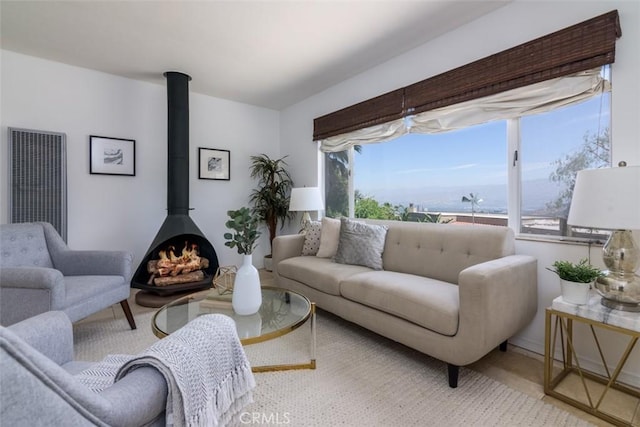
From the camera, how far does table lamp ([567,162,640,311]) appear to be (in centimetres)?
131

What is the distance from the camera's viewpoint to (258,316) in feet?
5.62

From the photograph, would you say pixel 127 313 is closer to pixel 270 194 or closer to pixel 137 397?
pixel 137 397

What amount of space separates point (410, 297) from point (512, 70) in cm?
178

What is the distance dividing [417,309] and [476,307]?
330 millimetres

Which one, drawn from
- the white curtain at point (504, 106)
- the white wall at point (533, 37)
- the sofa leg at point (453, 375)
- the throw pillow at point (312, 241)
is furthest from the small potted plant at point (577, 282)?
the throw pillow at point (312, 241)

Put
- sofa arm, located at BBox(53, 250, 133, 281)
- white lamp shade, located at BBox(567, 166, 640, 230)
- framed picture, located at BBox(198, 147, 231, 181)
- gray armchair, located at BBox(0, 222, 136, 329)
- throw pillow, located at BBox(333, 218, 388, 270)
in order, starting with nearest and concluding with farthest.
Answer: white lamp shade, located at BBox(567, 166, 640, 230)
gray armchair, located at BBox(0, 222, 136, 329)
sofa arm, located at BBox(53, 250, 133, 281)
throw pillow, located at BBox(333, 218, 388, 270)
framed picture, located at BBox(198, 147, 231, 181)

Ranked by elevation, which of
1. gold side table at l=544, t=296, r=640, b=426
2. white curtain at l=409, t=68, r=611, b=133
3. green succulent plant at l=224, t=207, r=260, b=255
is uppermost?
white curtain at l=409, t=68, r=611, b=133

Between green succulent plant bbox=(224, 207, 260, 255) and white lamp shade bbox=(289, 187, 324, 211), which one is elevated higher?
white lamp shade bbox=(289, 187, 324, 211)

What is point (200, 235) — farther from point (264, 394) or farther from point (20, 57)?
point (20, 57)

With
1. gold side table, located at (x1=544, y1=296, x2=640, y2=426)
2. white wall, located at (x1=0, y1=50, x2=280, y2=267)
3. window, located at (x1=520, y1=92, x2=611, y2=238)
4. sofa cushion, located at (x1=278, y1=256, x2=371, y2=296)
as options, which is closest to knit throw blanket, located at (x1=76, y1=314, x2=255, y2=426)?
sofa cushion, located at (x1=278, y1=256, x2=371, y2=296)

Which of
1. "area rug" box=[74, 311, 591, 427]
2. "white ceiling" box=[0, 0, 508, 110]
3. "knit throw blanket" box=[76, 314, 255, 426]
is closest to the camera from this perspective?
"knit throw blanket" box=[76, 314, 255, 426]

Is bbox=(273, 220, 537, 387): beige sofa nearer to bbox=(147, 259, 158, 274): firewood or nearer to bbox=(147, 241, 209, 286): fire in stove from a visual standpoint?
bbox=(147, 241, 209, 286): fire in stove

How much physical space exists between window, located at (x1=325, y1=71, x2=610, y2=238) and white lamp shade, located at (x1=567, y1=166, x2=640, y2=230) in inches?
22.3

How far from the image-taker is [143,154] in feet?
11.5
